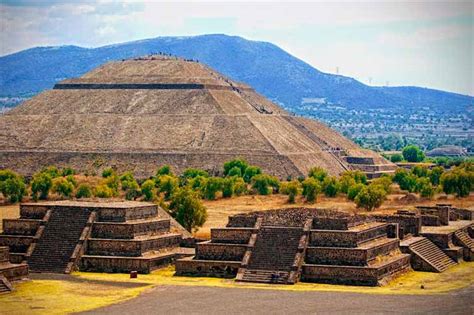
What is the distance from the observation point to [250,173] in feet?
463

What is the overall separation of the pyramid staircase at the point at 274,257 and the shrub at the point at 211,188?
54556 millimetres

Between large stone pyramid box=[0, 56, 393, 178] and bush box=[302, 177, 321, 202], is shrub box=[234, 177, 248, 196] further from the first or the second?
large stone pyramid box=[0, 56, 393, 178]

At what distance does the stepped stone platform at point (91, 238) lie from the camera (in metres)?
66.2

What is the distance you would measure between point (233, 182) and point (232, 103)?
5293 centimetres

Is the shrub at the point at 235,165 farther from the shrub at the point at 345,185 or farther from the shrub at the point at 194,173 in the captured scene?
the shrub at the point at 345,185

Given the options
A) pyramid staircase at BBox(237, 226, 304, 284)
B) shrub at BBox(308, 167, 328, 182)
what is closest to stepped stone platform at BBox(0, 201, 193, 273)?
pyramid staircase at BBox(237, 226, 304, 284)

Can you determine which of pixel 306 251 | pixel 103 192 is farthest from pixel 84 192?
pixel 306 251

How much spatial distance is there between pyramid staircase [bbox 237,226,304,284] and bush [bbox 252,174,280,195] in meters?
62.7

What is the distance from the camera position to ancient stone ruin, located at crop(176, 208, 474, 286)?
61.8m

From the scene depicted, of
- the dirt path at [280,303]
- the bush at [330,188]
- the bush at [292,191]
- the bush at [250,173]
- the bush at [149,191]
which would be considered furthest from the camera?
the bush at [250,173]

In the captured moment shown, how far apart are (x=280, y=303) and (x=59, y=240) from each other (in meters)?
17.3

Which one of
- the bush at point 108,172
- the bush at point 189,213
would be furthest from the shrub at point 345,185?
the bush at point 189,213

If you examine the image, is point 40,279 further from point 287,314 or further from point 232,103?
point 232,103

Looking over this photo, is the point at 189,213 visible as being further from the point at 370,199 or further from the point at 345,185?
the point at 345,185
